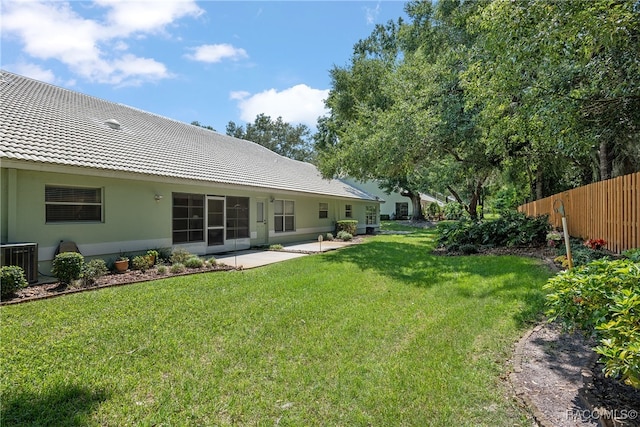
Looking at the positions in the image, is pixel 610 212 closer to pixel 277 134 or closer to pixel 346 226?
pixel 346 226

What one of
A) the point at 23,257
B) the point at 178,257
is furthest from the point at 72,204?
the point at 178,257

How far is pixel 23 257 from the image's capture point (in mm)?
6609

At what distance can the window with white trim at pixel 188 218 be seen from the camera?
10.8 meters

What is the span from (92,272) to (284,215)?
9786mm

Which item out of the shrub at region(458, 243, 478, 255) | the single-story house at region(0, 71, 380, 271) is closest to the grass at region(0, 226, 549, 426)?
the single-story house at region(0, 71, 380, 271)

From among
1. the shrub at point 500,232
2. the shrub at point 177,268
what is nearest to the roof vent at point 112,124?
the shrub at point 177,268

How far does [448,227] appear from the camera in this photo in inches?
518

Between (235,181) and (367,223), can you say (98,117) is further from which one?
(367,223)

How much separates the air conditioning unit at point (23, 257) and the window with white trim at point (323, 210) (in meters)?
14.2

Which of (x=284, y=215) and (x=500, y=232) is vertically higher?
(x=284, y=215)

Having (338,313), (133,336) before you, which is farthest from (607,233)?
(133,336)

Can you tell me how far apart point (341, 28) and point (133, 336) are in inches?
522

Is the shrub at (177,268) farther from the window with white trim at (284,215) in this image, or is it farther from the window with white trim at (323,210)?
the window with white trim at (323,210)

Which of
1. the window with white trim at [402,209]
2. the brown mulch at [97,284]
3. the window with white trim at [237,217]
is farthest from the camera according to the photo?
the window with white trim at [402,209]
